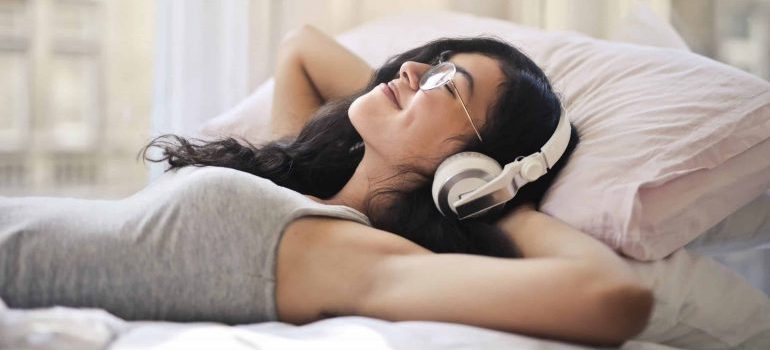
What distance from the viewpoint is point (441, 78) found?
116 cm

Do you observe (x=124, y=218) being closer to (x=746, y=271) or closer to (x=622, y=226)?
(x=622, y=226)

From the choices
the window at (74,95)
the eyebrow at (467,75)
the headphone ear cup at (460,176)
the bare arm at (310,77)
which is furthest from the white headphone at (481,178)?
the window at (74,95)

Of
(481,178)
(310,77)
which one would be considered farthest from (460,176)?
(310,77)

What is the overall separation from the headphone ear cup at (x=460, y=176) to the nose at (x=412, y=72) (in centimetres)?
17

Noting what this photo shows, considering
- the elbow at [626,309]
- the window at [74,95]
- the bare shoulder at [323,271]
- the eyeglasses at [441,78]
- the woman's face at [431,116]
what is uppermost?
the eyeglasses at [441,78]

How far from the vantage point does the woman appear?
823 mm

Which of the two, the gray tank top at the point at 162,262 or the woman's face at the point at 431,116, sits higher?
the woman's face at the point at 431,116

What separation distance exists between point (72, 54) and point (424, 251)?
145 cm

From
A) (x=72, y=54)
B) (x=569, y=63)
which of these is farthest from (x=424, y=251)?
(x=72, y=54)

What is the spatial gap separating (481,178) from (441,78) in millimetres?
190

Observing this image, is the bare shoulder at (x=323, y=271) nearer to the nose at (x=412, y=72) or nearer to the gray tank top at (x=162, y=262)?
the gray tank top at (x=162, y=262)

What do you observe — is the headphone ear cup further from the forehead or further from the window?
the window

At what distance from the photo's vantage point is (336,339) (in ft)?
2.56

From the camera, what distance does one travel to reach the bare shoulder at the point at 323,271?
92cm
